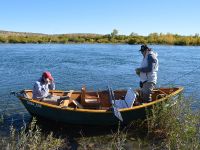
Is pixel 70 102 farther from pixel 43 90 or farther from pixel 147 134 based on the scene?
pixel 147 134

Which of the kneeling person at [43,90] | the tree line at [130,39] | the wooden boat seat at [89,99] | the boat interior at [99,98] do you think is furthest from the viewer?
the tree line at [130,39]

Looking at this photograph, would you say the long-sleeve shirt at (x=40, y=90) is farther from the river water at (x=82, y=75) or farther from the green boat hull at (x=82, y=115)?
the river water at (x=82, y=75)

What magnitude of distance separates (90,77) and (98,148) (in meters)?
11.5

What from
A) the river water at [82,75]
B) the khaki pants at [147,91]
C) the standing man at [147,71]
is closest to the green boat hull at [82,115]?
the khaki pants at [147,91]

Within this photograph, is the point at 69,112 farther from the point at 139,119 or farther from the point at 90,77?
the point at 90,77

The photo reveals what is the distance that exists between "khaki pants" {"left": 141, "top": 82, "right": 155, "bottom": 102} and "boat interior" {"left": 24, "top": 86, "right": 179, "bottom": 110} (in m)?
0.25

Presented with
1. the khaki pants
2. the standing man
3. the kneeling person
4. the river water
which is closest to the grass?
the khaki pants

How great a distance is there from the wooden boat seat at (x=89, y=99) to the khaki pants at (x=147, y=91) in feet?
5.05

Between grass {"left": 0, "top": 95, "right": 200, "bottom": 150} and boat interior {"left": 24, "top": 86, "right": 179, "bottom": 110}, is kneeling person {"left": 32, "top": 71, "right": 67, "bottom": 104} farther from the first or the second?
grass {"left": 0, "top": 95, "right": 200, "bottom": 150}

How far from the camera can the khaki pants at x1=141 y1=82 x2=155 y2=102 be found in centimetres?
1070

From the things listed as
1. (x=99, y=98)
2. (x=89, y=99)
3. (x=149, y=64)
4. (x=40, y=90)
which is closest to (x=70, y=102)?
(x=89, y=99)

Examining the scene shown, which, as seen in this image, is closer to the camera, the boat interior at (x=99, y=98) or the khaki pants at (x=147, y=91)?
the khaki pants at (x=147, y=91)

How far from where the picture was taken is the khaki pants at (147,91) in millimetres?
10703

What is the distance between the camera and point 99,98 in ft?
39.5
